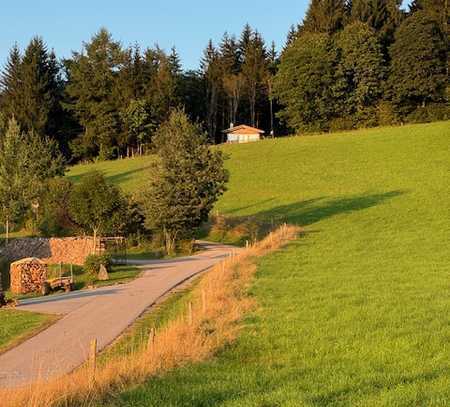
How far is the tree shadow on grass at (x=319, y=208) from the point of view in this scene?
42.7 meters

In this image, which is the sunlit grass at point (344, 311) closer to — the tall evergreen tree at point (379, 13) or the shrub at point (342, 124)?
the shrub at point (342, 124)

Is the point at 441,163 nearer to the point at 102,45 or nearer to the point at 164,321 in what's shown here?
the point at 164,321

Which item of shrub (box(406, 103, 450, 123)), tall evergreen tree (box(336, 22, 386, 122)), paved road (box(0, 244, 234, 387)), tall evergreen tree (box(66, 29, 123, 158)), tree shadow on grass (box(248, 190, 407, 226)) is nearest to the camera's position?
paved road (box(0, 244, 234, 387))

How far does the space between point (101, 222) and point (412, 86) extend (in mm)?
51579

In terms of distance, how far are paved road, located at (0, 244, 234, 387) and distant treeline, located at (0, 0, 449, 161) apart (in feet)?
180

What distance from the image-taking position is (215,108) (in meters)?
96.6

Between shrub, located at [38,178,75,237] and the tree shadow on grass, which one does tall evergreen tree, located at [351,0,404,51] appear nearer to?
the tree shadow on grass

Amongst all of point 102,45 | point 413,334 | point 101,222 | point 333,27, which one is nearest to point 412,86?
point 333,27

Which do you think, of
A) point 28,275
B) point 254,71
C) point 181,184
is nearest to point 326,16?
point 254,71

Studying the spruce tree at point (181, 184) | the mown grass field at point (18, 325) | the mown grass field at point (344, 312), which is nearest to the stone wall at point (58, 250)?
the spruce tree at point (181, 184)

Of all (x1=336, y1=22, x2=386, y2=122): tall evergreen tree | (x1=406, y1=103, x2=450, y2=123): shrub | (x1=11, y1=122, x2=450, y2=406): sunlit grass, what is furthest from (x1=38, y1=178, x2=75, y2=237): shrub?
(x1=406, y1=103, x2=450, y2=123): shrub

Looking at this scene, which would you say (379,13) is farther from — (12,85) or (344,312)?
(344,312)

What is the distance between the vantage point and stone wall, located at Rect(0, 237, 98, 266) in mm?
34656

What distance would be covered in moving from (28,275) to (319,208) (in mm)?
23503
